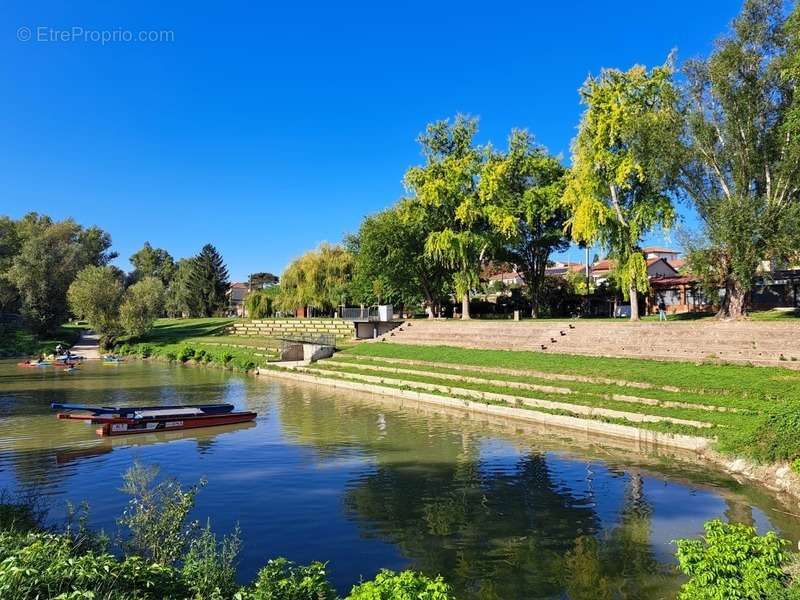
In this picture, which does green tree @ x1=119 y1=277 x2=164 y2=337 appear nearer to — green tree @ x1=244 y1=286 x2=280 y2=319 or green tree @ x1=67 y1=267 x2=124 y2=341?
green tree @ x1=67 y1=267 x2=124 y2=341

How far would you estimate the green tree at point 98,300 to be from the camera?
61.1m

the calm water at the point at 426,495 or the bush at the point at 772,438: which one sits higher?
the bush at the point at 772,438

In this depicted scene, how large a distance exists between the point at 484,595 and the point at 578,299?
51443mm

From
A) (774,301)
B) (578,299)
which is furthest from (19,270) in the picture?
(774,301)

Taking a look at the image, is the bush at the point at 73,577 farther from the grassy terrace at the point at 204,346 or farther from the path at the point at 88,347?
the path at the point at 88,347

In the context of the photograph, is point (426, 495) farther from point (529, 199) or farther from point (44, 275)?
point (44, 275)

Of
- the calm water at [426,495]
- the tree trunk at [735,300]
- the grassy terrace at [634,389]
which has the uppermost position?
the tree trunk at [735,300]

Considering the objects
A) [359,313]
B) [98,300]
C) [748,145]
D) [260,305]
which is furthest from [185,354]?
[748,145]

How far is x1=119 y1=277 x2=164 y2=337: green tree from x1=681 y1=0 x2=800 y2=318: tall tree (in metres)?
57.4

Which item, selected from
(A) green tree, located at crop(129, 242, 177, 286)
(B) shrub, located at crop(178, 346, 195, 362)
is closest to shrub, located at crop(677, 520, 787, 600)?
(B) shrub, located at crop(178, 346, 195, 362)

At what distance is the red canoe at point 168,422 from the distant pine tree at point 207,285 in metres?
75.7

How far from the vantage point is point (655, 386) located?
23844 mm

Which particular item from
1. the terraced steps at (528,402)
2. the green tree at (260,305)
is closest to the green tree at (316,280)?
the green tree at (260,305)

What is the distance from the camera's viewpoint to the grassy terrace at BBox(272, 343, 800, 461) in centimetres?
1672
